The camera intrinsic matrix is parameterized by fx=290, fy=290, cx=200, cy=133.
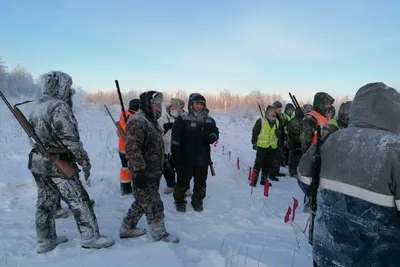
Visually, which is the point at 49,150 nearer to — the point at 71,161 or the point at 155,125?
the point at 71,161

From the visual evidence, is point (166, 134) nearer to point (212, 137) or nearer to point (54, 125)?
point (212, 137)

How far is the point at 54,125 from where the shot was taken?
3.33 meters

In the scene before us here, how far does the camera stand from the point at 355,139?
2.04 meters

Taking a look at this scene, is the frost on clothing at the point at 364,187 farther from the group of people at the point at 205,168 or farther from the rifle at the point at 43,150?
the rifle at the point at 43,150

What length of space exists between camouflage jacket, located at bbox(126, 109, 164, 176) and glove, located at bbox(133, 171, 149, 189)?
5cm

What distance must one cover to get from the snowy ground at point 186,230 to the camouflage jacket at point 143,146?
980 millimetres

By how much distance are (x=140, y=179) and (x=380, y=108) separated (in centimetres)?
279

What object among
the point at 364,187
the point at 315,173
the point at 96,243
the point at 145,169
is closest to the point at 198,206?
the point at 145,169

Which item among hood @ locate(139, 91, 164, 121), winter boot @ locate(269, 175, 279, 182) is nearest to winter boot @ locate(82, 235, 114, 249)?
hood @ locate(139, 91, 164, 121)

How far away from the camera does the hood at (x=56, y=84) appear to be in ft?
11.5

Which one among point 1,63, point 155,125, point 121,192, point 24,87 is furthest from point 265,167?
point 24,87

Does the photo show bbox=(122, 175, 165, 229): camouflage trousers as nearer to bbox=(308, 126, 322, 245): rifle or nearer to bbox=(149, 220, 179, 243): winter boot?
bbox=(149, 220, 179, 243): winter boot

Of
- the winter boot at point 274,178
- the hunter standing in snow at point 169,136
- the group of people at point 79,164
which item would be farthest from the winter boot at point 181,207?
the winter boot at point 274,178

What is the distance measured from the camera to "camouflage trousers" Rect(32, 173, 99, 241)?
350 cm
